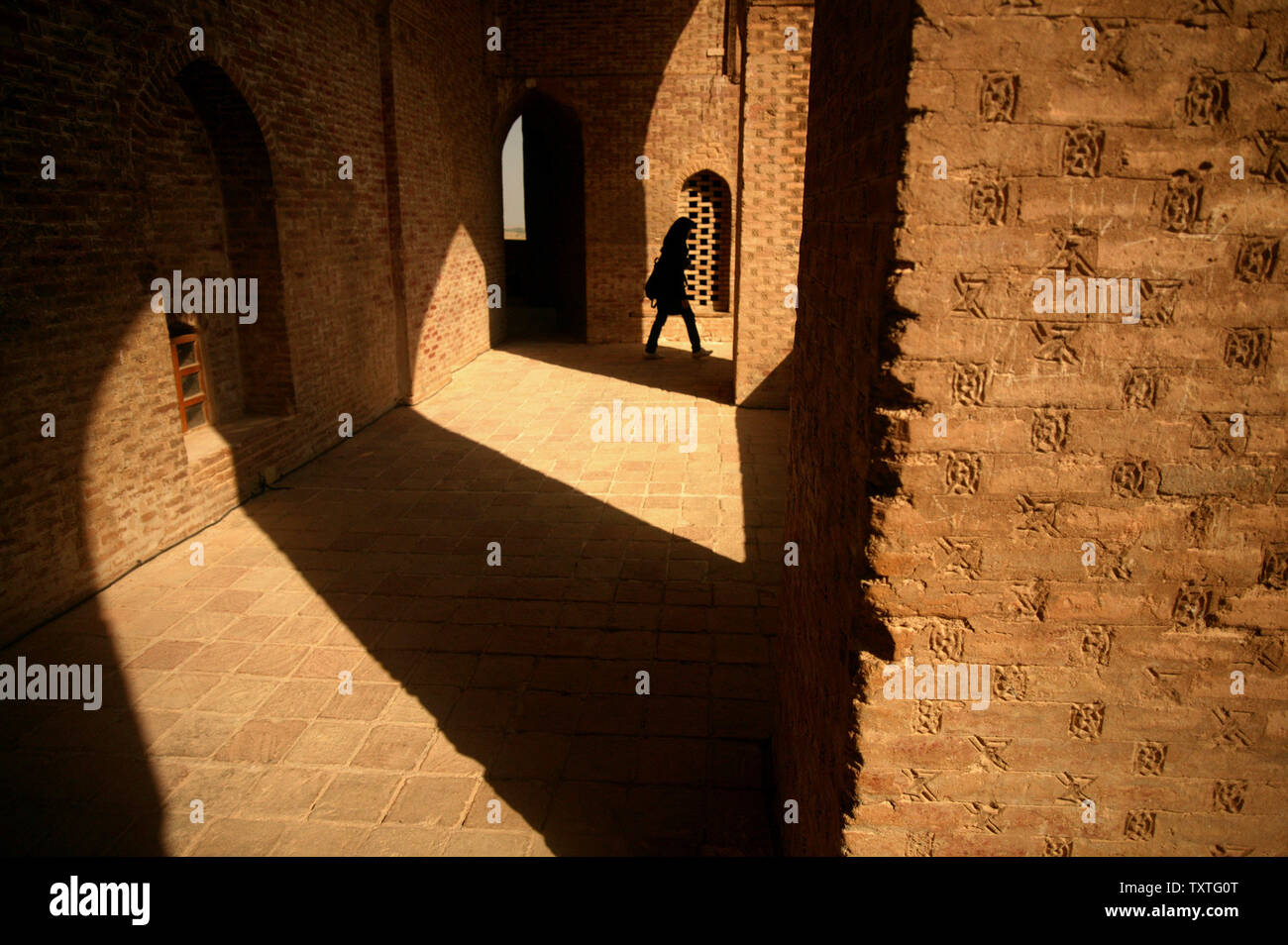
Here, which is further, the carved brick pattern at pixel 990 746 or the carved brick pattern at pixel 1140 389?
the carved brick pattern at pixel 990 746

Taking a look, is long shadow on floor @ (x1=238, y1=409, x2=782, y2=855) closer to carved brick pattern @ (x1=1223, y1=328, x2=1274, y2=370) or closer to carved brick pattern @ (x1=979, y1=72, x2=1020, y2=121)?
carved brick pattern @ (x1=1223, y1=328, x2=1274, y2=370)

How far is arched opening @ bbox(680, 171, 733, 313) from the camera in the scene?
554 inches

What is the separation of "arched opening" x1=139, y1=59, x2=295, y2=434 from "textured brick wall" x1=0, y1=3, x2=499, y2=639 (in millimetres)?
32

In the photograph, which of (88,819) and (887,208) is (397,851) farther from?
(887,208)

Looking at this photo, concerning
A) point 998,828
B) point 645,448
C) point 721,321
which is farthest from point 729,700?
point 721,321

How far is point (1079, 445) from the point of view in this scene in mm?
1835

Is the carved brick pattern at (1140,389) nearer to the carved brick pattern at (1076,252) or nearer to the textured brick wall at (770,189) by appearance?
the carved brick pattern at (1076,252)

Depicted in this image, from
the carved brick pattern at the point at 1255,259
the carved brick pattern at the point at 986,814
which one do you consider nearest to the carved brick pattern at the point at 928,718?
the carved brick pattern at the point at 986,814

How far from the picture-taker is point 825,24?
8.22ft

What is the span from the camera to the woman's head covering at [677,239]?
37.7 ft

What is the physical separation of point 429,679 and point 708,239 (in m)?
11.7

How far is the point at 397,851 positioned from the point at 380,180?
8.19 metres

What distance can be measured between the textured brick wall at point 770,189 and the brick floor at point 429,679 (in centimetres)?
289

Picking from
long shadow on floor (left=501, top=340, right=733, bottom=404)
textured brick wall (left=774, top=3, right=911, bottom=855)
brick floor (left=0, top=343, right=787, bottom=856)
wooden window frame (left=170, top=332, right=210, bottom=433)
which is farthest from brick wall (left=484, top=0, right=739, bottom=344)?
textured brick wall (left=774, top=3, right=911, bottom=855)
